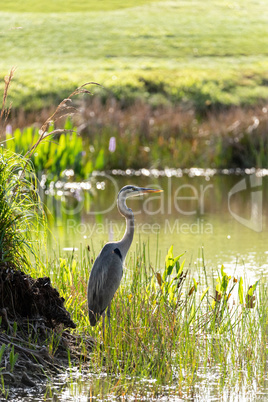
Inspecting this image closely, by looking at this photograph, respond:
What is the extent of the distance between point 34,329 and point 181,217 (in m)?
7.71

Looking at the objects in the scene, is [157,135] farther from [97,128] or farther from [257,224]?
[257,224]

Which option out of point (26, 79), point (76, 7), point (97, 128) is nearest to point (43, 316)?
point (97, 128)

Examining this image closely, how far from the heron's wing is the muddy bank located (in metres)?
0.20

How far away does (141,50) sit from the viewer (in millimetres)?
53125

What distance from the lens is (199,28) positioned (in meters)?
59.5

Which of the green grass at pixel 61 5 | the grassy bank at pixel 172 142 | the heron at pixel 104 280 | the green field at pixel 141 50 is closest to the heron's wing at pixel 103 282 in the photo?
the heron at pixel 104 280

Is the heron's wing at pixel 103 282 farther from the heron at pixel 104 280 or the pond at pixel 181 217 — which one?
the pond at pixel 181 217

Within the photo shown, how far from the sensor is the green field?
129 feet

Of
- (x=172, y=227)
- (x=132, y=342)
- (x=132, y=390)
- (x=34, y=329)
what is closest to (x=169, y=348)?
(x=132, y=342)

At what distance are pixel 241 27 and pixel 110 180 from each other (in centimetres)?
4515

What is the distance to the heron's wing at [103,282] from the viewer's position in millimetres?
5848

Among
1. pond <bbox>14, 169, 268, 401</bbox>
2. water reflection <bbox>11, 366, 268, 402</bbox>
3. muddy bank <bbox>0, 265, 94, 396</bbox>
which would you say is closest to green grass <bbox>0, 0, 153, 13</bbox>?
pond <bbox>14, 169, 268, 401</bbox>

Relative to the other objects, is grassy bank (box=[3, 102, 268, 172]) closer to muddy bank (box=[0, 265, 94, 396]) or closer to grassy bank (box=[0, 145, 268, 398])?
grassy bank (box=[0, 145, 268, 398])

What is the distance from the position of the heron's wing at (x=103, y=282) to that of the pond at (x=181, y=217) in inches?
62.0
